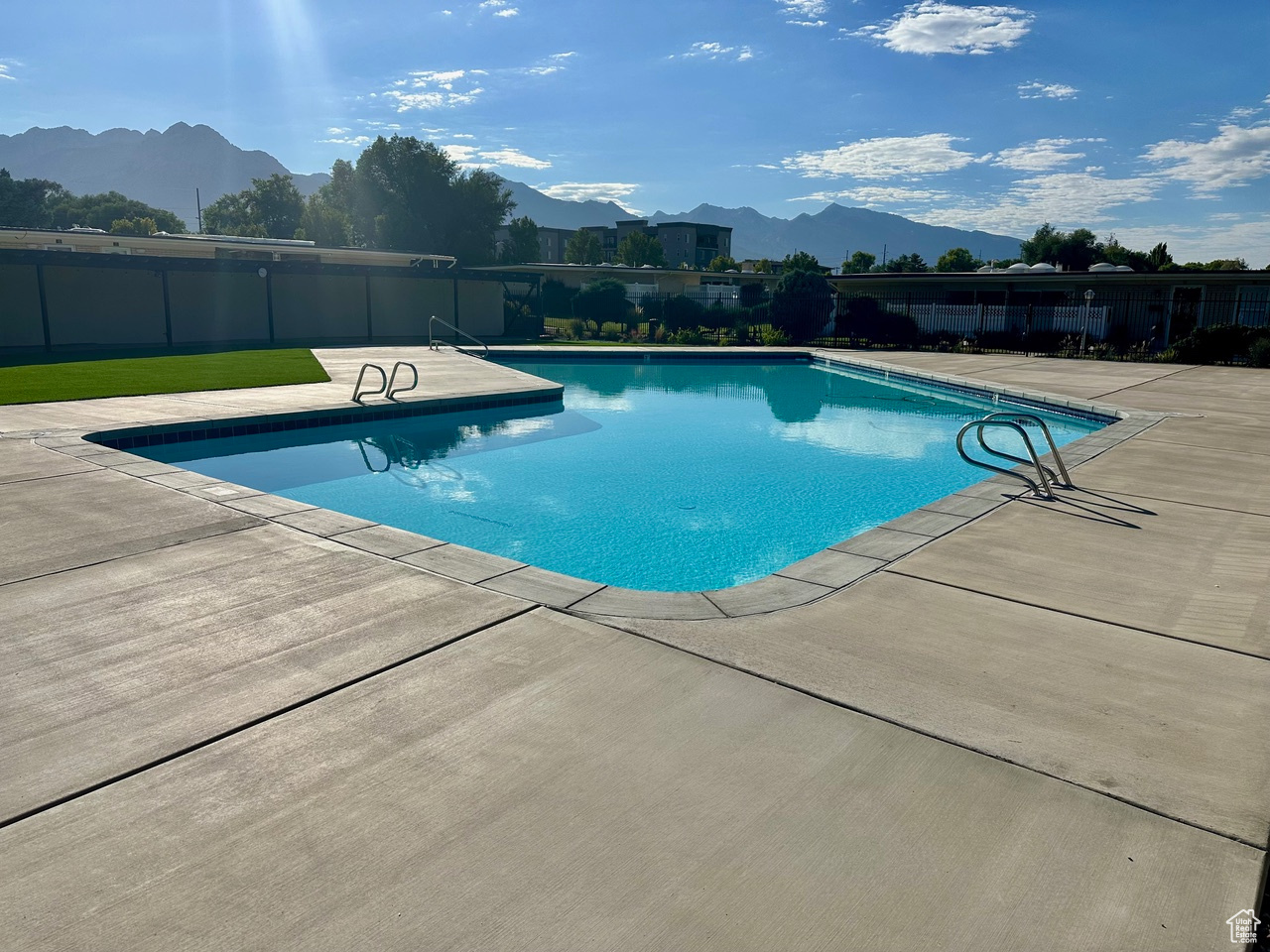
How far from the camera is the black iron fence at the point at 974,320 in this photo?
2606 centimetres

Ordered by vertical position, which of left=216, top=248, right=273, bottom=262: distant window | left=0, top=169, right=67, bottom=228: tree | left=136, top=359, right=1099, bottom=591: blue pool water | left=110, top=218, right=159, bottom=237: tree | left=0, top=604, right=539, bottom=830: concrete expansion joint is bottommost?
left=136, top=359, right=1099, bottom=591: blue pool water

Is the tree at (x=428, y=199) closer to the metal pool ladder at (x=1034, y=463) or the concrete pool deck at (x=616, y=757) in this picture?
the metal pool ladder at (x=1034, y=463)

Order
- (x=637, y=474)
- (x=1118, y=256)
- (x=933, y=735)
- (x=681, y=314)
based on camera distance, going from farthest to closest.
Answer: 1. (x=1118, y=256)
2. (x=681, y=314)
3. (x=637, y=474)
4. (x=933, y=735)

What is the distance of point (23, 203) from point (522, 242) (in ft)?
154

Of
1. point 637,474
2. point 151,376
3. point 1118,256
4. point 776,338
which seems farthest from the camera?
point 1118,256

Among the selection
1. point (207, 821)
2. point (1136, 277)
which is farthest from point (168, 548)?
point (1136, 277)

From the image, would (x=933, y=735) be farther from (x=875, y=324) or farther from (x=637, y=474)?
(x=875, y=324)

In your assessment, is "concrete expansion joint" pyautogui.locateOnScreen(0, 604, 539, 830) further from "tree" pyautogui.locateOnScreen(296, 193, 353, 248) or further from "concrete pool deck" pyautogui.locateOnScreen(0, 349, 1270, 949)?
"tree" pyautogui.locateOnScreen(296, 193, 353, 248)

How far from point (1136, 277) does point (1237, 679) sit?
97.6 ft

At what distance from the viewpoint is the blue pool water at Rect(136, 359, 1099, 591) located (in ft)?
25.7

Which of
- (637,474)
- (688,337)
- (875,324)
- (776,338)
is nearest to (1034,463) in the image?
(637,474)

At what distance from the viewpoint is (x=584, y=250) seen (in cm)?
9500

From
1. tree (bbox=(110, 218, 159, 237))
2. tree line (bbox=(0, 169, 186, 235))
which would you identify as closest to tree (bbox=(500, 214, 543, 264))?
tree (bbox=(110, 218, 159, 237))

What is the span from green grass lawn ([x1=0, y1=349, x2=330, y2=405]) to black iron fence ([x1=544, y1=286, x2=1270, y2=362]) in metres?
14.7
